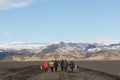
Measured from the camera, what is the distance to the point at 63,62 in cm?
6150

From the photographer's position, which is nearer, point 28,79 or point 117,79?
point 28,79

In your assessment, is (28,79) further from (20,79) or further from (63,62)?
(63,62)

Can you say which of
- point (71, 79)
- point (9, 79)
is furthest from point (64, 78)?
point (9, 79)

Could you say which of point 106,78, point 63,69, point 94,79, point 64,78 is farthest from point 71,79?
point 63,69

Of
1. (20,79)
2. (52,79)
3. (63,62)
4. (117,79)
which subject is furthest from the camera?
(63,62)

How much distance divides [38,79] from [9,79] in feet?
19.8

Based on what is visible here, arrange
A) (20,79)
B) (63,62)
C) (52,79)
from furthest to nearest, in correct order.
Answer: (63,62), (20,79), (52,79)

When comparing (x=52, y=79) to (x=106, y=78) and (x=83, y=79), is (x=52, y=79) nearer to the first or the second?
(x=83, y=79)

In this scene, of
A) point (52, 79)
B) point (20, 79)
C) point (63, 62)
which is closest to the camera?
point (52, 79)

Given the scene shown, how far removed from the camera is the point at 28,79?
52469mm

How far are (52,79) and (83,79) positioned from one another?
568 centimetres

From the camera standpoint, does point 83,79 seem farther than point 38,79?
Yes

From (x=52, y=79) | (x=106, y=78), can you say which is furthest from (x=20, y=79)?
(x=106, y=78)

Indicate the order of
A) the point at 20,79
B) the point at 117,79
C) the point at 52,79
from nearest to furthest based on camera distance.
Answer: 1. the point at 52,79
2. the point at 20,79
3. the point at 117,79
